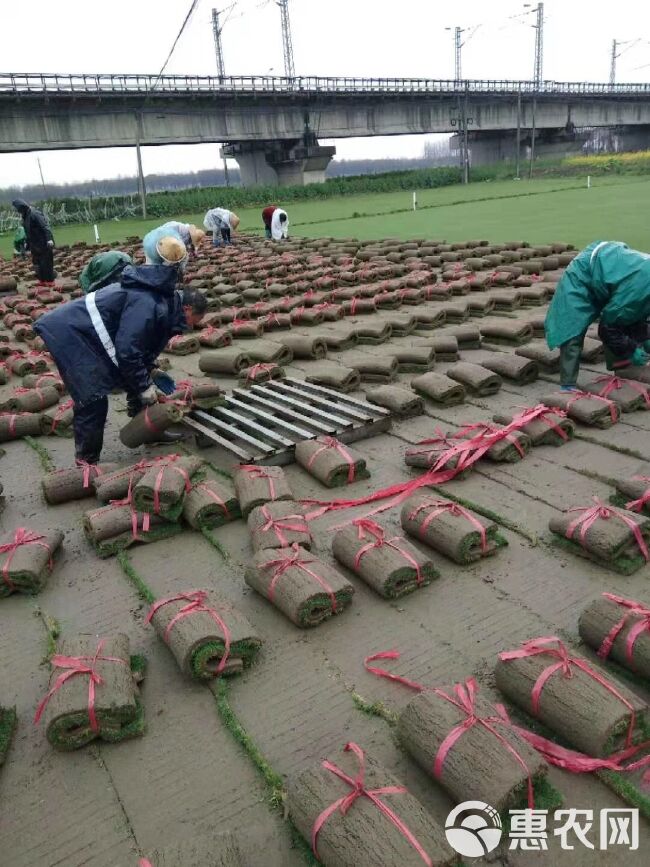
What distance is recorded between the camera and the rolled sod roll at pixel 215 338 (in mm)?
9484

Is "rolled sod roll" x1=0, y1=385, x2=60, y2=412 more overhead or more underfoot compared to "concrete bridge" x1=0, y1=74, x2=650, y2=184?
more underfoot

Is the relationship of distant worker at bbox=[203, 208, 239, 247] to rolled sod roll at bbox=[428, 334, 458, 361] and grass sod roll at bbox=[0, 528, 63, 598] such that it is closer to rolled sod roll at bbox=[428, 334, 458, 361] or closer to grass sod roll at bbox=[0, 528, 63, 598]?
rolled sod roll at bbox=[428, 334, 458, 361]

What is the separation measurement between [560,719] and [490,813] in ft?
1.76

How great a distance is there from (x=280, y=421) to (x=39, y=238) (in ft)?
37.2

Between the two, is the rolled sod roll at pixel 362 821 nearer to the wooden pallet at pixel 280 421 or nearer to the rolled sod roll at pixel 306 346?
the wooden pallet at pixel 280 421

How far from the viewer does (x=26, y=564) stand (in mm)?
4113

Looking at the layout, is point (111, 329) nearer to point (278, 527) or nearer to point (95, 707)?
point (278, 527)

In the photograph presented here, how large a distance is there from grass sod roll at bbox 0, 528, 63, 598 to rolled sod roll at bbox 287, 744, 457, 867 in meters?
2.34

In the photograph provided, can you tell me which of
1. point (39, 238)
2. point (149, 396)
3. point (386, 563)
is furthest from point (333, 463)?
point (39, 238)

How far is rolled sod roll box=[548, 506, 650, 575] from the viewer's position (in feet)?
12.8

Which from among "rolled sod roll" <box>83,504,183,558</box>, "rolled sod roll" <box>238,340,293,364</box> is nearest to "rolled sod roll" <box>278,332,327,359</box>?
"rolled sod roll" <box>238,340,293,364</box>

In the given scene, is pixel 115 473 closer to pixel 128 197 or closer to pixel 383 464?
pixel 383 464

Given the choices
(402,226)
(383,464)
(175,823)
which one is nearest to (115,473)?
(383,464)

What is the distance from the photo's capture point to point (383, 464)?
558 cm
